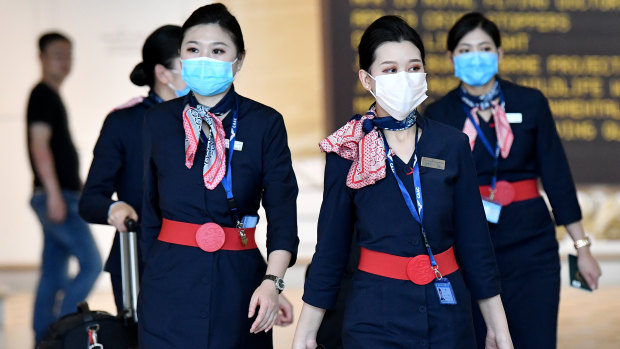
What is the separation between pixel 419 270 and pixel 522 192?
1379mm

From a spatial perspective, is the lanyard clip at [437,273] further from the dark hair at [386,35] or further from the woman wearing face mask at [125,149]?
the woman wearing face mask at [125,149]

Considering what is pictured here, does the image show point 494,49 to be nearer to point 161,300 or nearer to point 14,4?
point 161,300

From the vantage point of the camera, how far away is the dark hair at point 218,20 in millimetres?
2918

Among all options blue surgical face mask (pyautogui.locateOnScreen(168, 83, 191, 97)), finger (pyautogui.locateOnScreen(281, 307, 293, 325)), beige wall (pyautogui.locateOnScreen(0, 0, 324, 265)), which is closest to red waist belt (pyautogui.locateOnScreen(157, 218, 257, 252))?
finger (pyautogui.locateOnScreen(281, 307, 293, 325))

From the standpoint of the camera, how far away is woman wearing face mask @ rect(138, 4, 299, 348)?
9.26ft

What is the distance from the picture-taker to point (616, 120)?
723 cm

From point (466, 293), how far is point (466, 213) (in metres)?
0.22

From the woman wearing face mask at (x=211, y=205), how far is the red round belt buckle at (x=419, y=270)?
17.5 inches

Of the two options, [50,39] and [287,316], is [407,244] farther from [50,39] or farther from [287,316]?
[50,39]

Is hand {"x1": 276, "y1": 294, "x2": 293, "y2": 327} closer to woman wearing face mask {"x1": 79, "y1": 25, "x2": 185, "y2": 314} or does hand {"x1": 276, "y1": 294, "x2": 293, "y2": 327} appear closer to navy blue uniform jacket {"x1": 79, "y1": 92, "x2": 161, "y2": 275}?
woman wearing face mask {"x1": 79, "y1": 25, "x2": 185, "y2": 314}

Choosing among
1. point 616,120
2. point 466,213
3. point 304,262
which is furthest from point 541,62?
point 466,213

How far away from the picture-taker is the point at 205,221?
9.29 feet

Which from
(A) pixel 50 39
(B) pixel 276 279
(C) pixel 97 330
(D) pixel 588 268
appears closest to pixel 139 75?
(C) pixel 97 330

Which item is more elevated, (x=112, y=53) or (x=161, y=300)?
(x=112, y=53)
